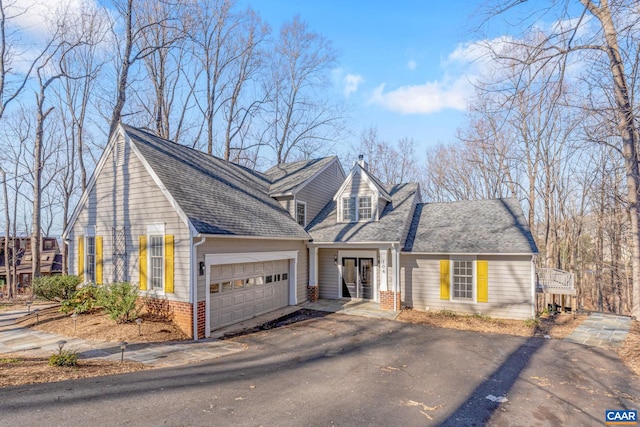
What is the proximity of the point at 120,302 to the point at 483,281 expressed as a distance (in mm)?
13134

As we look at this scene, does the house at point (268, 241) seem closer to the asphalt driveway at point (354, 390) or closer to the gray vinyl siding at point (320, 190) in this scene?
the gray vinyl siding at point (320, 190)

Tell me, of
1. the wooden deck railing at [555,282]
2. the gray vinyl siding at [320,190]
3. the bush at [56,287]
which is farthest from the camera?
the gray vinyl siding at [320,190]

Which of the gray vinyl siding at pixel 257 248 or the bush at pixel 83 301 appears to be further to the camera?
the bush at pixel 83 301

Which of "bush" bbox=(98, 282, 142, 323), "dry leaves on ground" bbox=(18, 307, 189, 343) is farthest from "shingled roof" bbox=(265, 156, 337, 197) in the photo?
"dry leaves on ground" bbox=(18, 307, 189, 343)

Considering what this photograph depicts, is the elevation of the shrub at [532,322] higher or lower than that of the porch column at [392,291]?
lower

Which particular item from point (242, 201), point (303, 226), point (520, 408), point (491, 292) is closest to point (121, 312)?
point (242, 201)

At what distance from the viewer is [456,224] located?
15461mm

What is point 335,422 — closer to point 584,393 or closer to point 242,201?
point 584,393

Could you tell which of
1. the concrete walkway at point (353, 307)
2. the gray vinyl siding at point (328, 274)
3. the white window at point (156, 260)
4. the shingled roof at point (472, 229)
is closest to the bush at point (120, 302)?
the white window at point (156, 260)

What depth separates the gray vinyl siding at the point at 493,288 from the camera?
13.0 meters

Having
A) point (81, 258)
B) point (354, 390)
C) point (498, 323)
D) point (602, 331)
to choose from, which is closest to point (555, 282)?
point (602, 331)

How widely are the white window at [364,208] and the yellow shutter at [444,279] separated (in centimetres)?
413

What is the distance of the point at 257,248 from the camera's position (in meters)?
12.6

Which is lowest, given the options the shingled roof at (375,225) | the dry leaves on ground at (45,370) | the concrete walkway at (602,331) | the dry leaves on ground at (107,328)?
the concrete walkway at (602,331)
